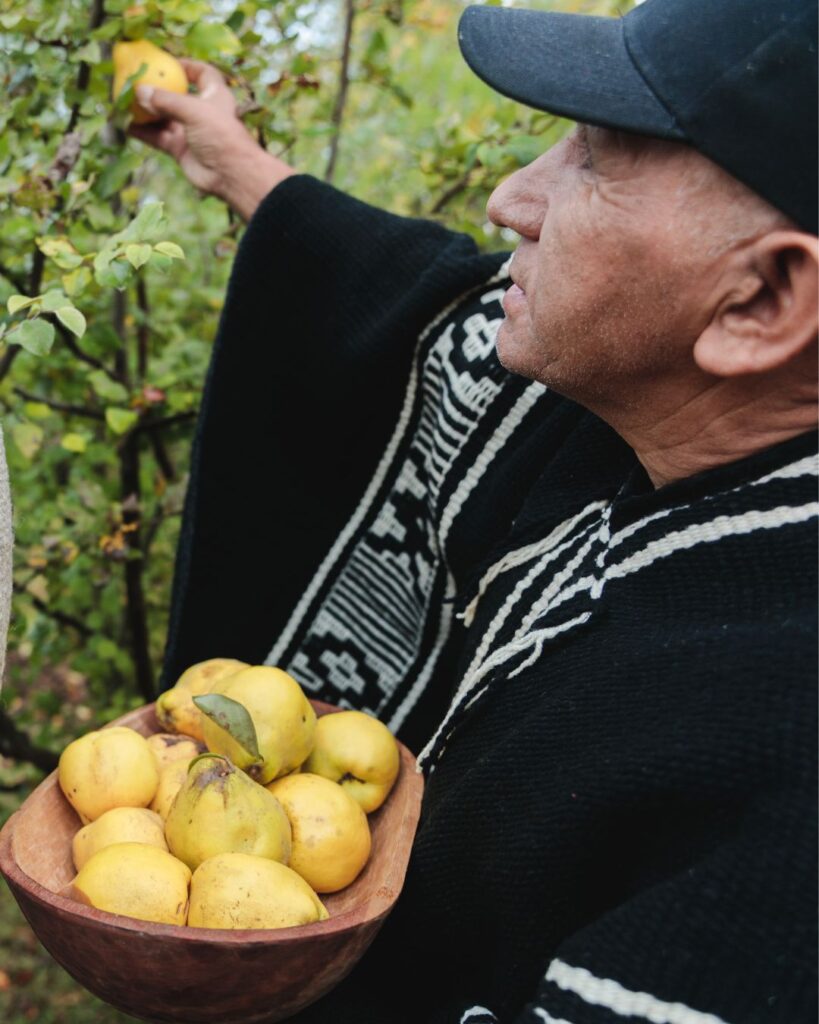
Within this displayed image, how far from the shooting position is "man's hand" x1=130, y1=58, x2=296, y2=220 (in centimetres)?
200

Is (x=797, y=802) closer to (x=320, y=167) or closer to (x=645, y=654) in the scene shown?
(x=645, y=654)

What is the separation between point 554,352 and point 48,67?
4.04 feet

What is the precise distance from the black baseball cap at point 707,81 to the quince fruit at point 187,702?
0.94 m

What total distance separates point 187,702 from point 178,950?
477 mm

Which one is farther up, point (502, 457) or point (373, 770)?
point (502, 457)

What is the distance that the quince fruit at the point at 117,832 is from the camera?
128 centimetres

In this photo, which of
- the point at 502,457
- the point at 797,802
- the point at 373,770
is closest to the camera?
the point at 797,802

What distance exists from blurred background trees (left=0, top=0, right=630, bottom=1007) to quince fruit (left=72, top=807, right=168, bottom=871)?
538mm

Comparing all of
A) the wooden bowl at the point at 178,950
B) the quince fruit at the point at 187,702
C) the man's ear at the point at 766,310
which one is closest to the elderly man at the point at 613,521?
the man's ear at the point at 766,310

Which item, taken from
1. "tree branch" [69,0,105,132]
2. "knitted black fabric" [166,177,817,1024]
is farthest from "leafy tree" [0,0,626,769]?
"knitted black fabric" [166,177,817,1024]

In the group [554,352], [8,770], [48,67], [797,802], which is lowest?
[8,770]

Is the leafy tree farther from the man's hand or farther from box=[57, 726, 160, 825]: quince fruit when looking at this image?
box=[57, 726, 160, 825]: quince fruit

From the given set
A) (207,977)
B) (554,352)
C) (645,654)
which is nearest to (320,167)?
(554,352)

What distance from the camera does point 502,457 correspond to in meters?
1.81
